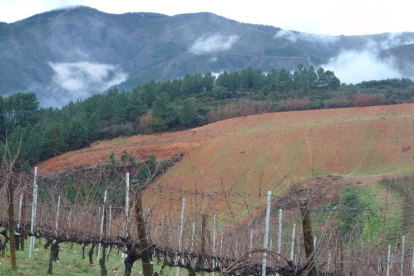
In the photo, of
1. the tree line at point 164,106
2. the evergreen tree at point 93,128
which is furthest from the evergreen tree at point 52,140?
the evergreen tree at point 93,128

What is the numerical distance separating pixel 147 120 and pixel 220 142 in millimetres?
14291

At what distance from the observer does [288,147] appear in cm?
3947

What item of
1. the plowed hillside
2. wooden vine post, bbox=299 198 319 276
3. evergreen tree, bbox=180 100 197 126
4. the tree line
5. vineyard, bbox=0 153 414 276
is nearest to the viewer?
wooden vine post, bbox=299 198 319 276

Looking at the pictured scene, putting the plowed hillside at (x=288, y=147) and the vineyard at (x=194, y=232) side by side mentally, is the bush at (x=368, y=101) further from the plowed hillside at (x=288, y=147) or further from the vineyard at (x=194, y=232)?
the vineyard at (x=194, y=232)

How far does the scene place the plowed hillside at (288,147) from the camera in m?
33.1

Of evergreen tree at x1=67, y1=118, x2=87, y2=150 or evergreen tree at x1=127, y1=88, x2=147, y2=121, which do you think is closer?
evergreen tree at x1=67, y1=118, x2=87, y2=150

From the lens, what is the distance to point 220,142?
142ft

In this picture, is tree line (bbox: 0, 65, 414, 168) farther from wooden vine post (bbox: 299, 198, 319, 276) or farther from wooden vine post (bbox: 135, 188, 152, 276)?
wooden vine post (bbox: 299, 198, 319, 276)

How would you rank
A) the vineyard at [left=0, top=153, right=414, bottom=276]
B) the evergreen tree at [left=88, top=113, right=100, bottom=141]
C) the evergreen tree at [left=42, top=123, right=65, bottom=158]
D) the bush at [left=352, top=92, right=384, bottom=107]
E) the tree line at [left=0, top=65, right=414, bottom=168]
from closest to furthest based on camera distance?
the vineyard at [left=0, top=153, right=414, bottom=276] < the evergreen tree at [left=42, top=123, right=65, bottom=158] < the tree line at [left=0, top=65, right=414, bottom=168] < the evergreen tree at [left=88, top=113, right=100, bottom=141] < the bush at [left=352, top=92, right=384, bottom=107]

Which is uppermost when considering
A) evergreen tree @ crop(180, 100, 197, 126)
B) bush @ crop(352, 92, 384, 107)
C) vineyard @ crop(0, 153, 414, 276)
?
bush @ crop(352, 92, 384, 107)

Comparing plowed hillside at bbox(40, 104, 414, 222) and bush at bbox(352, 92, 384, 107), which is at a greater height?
bush at bbox(352, 92, 384, 107)

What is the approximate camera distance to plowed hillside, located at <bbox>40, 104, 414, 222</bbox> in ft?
109

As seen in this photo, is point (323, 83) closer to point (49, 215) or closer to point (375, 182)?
point (375, 182)

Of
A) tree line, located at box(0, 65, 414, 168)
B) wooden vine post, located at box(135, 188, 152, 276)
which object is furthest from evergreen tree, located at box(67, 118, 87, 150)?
wooden vine post, located at box(135, 188, 152, 276)
